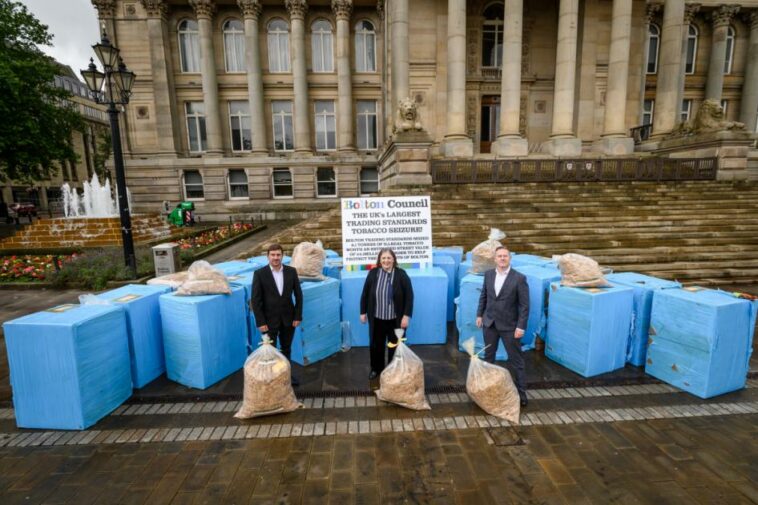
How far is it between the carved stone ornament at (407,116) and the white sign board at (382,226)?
32.4 feet

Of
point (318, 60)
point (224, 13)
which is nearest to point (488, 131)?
point (318, 60)

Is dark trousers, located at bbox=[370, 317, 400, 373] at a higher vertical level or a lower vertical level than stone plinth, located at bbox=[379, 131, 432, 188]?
lower

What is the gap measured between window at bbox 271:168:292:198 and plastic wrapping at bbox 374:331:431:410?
22812 millimetres

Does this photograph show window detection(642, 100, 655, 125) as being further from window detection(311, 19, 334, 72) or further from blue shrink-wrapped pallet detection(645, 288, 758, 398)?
blue shrink-wrapped pallet detection(645, 288, 758, 398)

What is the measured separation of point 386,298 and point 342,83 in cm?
2346

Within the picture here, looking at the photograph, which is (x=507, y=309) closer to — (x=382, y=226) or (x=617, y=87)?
(x=382, y=226)

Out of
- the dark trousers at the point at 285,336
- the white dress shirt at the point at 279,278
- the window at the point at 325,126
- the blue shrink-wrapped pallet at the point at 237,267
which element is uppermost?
the window at the point at 325,126

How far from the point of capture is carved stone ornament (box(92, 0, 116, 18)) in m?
22.7

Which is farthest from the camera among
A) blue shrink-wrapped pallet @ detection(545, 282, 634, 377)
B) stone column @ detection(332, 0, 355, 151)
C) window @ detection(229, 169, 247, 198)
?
window @ detection(229, 169, 247, 198)

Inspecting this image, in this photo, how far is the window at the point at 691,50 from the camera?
26.0m

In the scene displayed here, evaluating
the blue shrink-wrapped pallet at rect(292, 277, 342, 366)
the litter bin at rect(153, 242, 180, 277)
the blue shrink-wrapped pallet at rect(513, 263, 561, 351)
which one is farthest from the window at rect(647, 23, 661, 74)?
the litter bin at rect(153, 242, 180, 277)

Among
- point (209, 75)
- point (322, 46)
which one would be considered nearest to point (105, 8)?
point (209, 75)

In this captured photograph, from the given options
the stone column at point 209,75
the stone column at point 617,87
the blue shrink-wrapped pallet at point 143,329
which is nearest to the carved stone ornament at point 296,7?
the stone column at point 209,75

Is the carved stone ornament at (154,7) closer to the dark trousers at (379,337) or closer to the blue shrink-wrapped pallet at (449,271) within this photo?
the blue shrink-wrapped pallet at (449,271)
